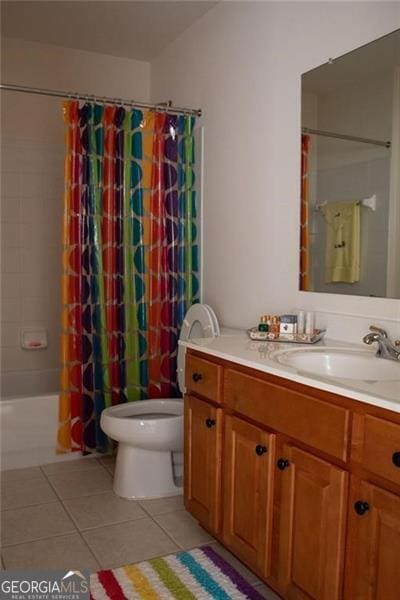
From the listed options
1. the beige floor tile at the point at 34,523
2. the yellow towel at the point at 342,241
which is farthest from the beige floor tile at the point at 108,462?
the yellow towel at the point at 342,241

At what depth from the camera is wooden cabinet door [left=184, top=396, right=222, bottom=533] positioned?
190 centimetres

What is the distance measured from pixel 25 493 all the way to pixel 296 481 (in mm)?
1507

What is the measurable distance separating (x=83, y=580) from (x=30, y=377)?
72.5 inches

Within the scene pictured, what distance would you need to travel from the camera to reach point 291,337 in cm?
203

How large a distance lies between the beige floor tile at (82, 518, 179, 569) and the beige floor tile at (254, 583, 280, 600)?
1.17 ft

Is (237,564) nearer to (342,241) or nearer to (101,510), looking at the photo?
(101,510)

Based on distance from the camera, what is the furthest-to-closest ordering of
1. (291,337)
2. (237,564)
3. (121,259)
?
1. (121,259)
2. (291,337)
3. (237,564)

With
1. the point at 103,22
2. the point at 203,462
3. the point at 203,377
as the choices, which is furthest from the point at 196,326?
the point at 103,22

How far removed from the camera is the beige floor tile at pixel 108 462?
2.79 meters

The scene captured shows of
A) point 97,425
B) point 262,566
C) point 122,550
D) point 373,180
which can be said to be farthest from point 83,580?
point 373,180

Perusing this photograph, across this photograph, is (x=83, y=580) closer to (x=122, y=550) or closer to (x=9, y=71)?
(x=122, y=550)

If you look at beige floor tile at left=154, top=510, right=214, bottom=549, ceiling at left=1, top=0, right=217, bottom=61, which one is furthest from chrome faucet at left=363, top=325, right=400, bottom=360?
ceiling at left=1, top=0, right=217, bottom=61

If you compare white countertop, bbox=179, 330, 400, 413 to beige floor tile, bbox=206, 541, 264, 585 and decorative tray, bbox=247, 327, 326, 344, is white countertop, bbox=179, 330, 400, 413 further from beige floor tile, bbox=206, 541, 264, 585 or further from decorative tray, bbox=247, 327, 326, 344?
beige floor tile, bbox=206, 541, 264, 585

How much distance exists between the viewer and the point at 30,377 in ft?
11.3
